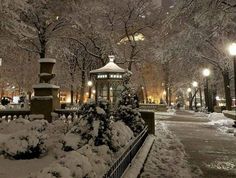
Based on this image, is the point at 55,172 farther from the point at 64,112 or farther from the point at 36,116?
the point at 64,112

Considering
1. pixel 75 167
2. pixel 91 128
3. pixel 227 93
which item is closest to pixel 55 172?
pixel 75 167

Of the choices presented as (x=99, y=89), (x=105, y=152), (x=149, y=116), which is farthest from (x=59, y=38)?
(x=105, y=152)

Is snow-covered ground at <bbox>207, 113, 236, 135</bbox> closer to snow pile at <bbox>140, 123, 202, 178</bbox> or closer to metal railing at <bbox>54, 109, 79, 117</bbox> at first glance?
snow pile at <bbox>140, 123, 202, 178</bbox>

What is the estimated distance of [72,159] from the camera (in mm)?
5770

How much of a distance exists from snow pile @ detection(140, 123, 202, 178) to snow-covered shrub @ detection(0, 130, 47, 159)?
9.39ft

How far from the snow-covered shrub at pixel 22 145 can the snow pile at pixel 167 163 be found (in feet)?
9.39

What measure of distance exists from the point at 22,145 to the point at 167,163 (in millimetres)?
4181

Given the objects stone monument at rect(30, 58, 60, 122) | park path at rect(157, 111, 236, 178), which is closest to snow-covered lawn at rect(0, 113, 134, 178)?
park path at rect(157, 111, 236, 178)

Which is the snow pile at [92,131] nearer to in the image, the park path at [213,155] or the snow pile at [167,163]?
the snow pile at [167,163]

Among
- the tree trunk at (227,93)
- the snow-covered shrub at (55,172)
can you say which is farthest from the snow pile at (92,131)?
the tree trunk at (227,93)

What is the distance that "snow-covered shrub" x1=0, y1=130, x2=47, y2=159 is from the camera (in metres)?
8.47

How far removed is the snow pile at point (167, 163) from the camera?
857 cm

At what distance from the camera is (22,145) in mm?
8492

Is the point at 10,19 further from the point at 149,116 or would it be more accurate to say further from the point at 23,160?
the point at 23,160
